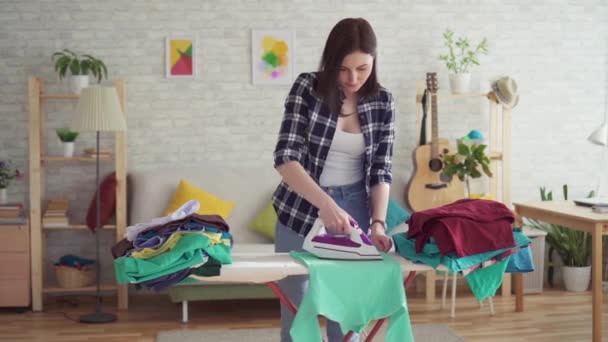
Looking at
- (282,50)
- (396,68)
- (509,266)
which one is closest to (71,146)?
(282,50)

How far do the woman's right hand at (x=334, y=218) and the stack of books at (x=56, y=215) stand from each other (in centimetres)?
307

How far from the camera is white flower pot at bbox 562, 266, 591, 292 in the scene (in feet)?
18.4

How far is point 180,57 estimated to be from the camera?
18.0 feet

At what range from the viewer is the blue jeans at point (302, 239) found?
259cm

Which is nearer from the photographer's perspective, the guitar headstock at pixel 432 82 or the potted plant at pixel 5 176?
the potted plant at pixel 5 176

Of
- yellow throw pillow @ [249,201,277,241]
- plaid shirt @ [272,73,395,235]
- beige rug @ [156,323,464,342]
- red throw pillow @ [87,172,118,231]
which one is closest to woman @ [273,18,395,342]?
plaid shirt @ [272,73,395,235]

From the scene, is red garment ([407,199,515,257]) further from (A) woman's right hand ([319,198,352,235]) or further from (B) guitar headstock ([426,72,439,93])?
(B) guitar headstock ([426,72,439,93])

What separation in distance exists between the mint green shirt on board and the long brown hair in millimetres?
532

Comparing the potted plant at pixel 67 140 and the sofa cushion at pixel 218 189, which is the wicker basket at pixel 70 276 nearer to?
the sofa cushion at pixel 218 189

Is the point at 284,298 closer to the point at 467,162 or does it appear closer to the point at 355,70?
the point at 355,70

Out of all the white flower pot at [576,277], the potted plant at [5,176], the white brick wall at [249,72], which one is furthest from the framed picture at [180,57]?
the white flower pot at [576,277]

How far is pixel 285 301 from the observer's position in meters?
2.57

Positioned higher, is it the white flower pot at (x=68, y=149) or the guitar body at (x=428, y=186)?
the white flower pot at (x=68, y=149)

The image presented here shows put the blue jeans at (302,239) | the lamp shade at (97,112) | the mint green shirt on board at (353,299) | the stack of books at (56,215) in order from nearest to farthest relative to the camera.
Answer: the mint green shirt on board at (353,299) < the blue jeans at (302,239) < the lamp shade at (97,112) < the stack of books at (56,215)
